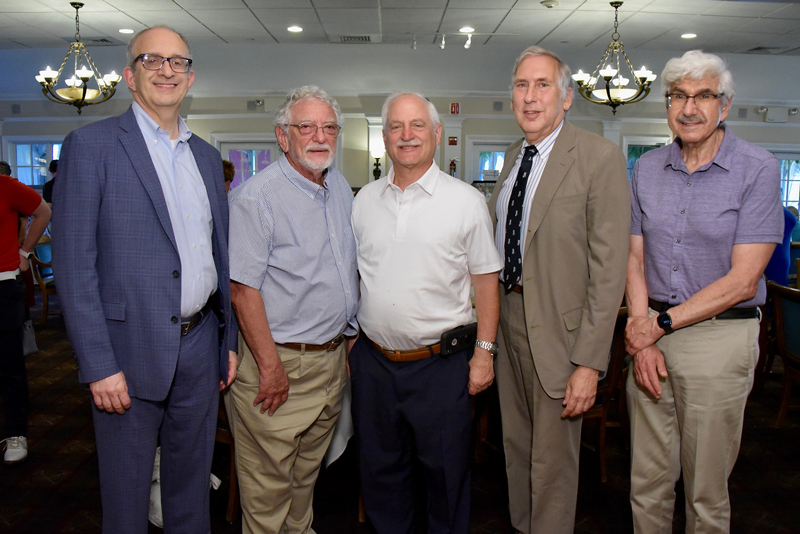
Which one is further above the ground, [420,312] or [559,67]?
[559,67]

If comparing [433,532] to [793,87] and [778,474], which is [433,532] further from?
[793,87]

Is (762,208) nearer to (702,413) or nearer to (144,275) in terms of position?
(702,413)

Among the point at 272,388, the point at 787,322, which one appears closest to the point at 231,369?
the point at 272,388

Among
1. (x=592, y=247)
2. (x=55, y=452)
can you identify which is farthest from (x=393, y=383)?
(x=55, y=452)

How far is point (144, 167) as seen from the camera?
1625 millimetres

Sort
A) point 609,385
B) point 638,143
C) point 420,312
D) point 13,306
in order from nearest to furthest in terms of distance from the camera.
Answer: point 420,312 → point 609,385 → point 13,306 → point 638,143

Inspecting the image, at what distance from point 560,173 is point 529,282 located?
1.24ft

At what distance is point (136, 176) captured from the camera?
1.62 m

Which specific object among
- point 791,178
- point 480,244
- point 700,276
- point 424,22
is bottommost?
point 700,276

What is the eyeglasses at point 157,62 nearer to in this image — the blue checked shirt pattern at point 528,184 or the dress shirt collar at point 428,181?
the dress shirt collar at point 428,181

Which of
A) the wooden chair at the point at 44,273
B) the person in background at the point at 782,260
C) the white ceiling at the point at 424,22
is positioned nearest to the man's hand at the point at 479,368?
the person in background at the point at 782,260

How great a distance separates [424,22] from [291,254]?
676 cm

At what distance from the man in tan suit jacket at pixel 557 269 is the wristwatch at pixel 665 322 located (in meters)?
0.15

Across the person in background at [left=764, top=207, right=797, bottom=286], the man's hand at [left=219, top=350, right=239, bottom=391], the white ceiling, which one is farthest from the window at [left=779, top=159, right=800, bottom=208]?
the man's hand at [left=219, top=350, right=239, bottom=391]
